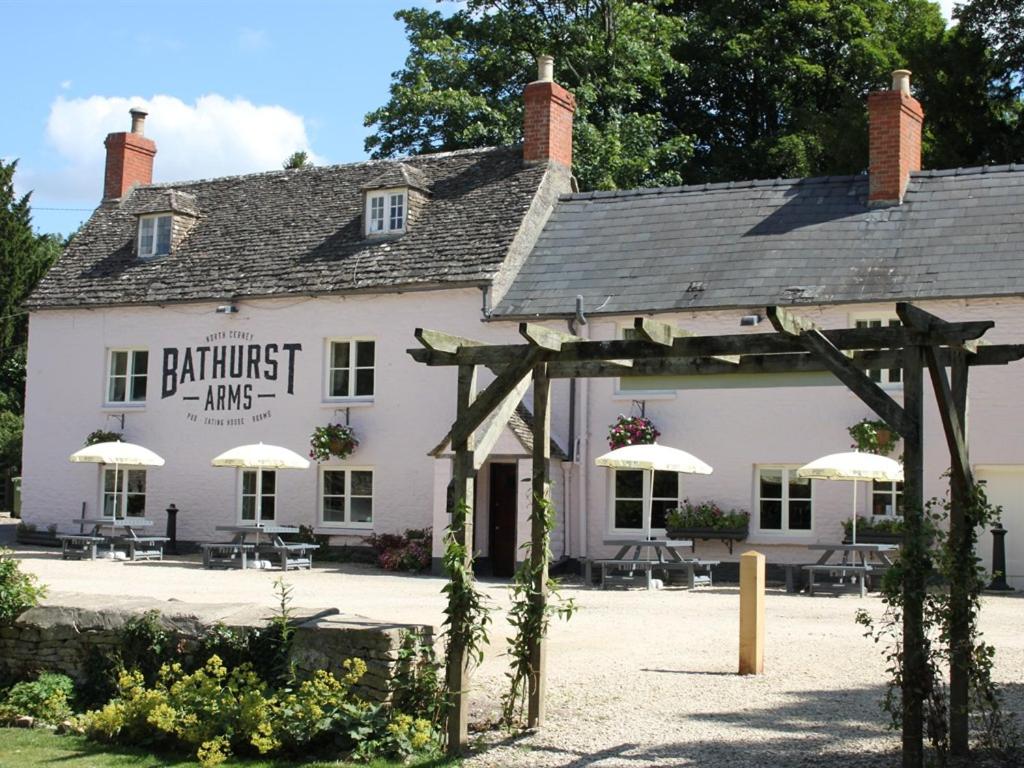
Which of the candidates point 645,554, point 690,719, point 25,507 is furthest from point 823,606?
point 25,507

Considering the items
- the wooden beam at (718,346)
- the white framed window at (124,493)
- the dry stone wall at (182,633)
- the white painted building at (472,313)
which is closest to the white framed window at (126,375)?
the white painted building at (472,313)

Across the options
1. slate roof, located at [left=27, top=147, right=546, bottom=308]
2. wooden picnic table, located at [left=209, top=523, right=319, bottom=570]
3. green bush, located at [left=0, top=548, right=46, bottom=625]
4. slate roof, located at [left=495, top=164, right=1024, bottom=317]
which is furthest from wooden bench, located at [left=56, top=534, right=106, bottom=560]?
green bush, located at [left=0, top=548, right=46, bottom=625]

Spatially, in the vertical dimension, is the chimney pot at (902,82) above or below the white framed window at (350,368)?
above

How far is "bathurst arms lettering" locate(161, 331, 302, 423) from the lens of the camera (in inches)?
1047

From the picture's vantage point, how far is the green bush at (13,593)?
11391 mm

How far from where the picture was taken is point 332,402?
26031mm

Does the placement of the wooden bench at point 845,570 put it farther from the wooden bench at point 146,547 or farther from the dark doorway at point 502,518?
the wooden bench at point 146,547

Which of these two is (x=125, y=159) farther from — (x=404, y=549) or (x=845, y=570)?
(x=845, y=570)

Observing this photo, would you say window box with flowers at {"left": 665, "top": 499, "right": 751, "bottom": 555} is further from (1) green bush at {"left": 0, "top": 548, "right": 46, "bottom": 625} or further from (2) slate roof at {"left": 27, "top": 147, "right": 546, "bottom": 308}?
(1) green bush at {"left": 0, "top": 548, "right": 46, "bottom": 625}

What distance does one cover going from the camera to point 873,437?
2152 cm

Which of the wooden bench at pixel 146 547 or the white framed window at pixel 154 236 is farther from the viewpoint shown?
the white framed window at pixel 154 236

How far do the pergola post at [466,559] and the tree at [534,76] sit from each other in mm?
24049

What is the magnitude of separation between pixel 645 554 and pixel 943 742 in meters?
14.7

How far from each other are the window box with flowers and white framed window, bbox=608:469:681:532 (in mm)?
721
